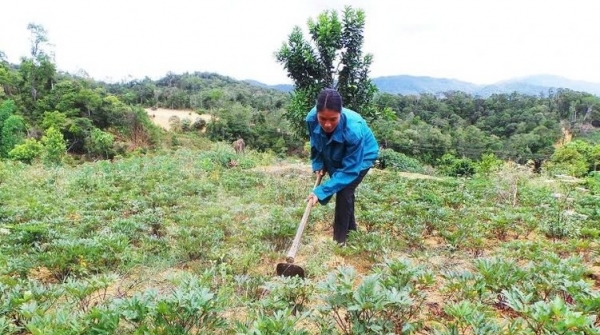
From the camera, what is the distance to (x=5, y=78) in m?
35.0

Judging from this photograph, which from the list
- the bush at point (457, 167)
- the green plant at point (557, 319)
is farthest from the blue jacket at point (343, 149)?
the bush at point (457, 167)

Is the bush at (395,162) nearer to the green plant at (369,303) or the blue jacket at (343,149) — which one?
the blue jacket at (343,149)

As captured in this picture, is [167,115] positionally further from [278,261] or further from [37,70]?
[278,261]

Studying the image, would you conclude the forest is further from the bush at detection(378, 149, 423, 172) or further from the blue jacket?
the blue jacket

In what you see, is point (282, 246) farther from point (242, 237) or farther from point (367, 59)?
point (367, 59)

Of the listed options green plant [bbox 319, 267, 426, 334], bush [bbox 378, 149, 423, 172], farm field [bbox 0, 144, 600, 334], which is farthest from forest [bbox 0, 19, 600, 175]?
green plant [bbox 319, 267, 426, 334]

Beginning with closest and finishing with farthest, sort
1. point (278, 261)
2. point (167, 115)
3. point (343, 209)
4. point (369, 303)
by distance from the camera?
1. point (369, 303)
2. point (278, 261)
3. point (343, 209)
4. point (167, 115)

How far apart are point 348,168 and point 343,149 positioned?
0.18 m

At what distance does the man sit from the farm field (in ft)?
1.09

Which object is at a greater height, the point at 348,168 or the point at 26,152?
the point at 348,168

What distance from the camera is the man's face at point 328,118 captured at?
305 centimetres

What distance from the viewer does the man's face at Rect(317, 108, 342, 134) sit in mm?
3055

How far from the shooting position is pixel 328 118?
10.2 feet

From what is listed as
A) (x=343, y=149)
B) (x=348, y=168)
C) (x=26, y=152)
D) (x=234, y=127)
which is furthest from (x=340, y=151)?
(x=234, y=127)
